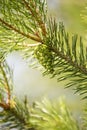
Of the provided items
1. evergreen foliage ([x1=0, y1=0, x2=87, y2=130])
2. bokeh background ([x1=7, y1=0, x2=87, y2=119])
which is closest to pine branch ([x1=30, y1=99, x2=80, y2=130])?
evergreen foliage ([x1=0, y1=0, x2=87, y2=130])

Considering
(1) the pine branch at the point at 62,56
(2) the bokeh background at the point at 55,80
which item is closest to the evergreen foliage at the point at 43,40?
(1) the pine branch at the point at 62,56

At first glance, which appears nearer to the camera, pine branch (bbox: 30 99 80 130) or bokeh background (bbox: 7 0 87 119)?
pine branch (bbox: 30 99 80 130)

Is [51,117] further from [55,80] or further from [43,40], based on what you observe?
[55,80]

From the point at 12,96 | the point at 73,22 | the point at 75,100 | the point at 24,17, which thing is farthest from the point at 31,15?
the point at 75,100

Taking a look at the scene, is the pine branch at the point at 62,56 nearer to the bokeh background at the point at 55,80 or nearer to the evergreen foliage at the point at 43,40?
the evergreen foliage at the point at 43,40

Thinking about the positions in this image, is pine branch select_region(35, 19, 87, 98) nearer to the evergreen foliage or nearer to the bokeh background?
the evergreen foliage

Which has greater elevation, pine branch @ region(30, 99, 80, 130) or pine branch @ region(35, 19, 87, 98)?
pine branch @ region(35, 19, 87, 98)

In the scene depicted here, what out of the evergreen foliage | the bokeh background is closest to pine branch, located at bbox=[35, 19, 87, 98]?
the evergreen foliage

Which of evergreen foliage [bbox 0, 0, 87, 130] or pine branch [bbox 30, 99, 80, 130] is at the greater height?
evergreen foliage [bbox 0, 0, 87, 130]

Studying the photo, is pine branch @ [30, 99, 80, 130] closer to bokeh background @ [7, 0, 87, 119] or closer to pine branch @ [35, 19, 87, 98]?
pine branch @ [35, 19, 87, 98]
